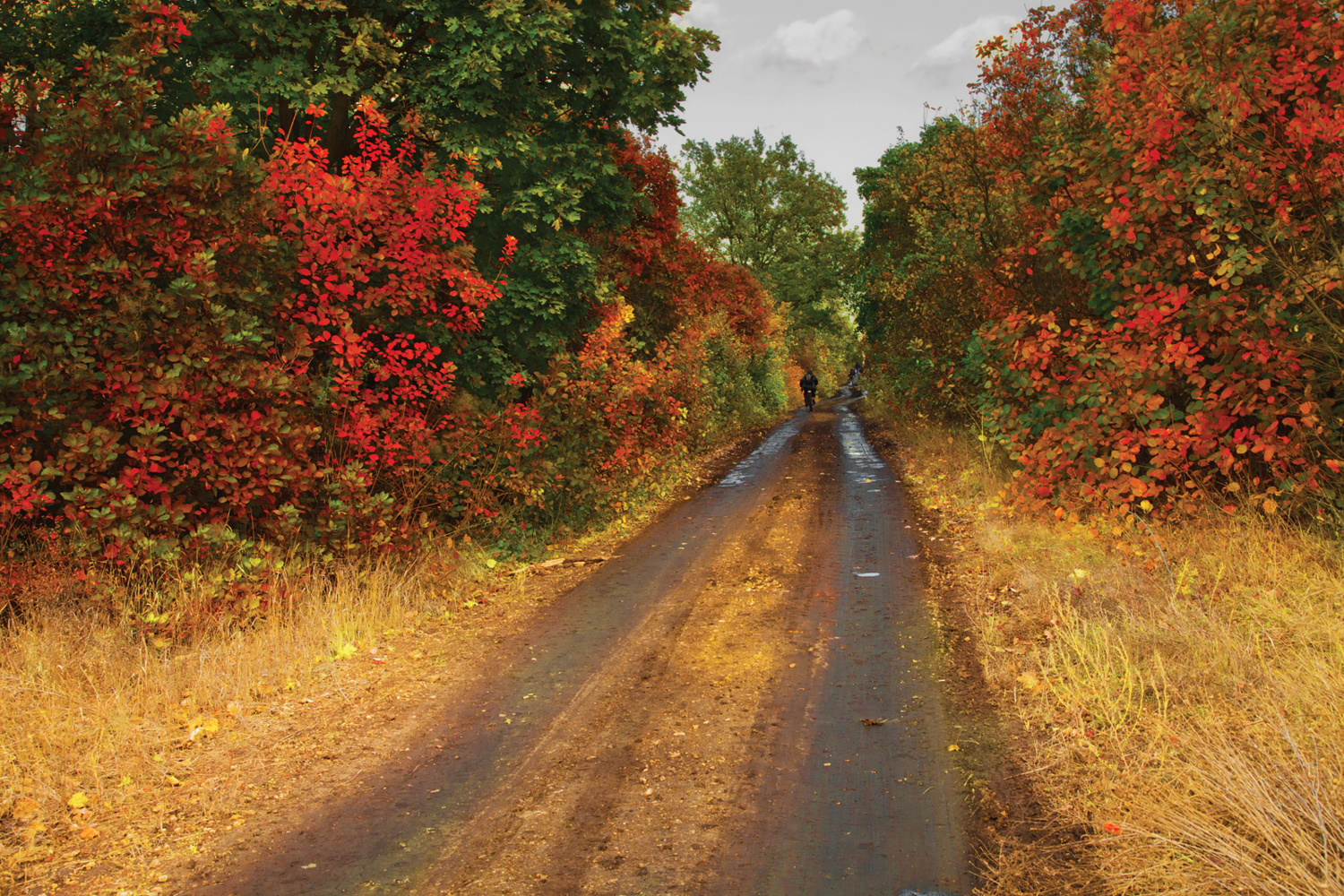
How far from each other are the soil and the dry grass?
29cm

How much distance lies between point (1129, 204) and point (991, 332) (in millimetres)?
1882

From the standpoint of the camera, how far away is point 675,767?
4906 mm

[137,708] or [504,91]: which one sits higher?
[504,91]

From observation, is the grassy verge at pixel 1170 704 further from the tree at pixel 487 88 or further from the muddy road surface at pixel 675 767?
the tree at pixel 487 88

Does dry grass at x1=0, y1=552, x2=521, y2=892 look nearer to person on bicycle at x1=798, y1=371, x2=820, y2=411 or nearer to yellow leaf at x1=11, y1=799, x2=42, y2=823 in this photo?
yellow leaf at x1=11, y1=799, x2=42, y2=823

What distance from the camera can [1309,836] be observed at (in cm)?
330

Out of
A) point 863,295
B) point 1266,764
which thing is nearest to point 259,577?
point 1266,764

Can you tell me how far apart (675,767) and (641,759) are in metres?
0.23

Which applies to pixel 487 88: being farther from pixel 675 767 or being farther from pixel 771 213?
pixel 771 213

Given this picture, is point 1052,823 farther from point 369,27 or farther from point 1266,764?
point 369,27

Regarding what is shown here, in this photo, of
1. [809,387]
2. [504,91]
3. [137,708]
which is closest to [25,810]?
[137,708]

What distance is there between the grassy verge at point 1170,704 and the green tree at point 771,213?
40.6 metres

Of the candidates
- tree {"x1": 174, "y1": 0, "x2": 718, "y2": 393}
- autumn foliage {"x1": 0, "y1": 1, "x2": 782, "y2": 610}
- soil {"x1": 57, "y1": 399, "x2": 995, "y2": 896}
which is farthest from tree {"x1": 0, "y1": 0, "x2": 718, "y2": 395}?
soil {"x1": 57, "y1": 399, "x2": 995, "y2": 896}

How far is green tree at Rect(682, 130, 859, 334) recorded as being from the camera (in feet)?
156
